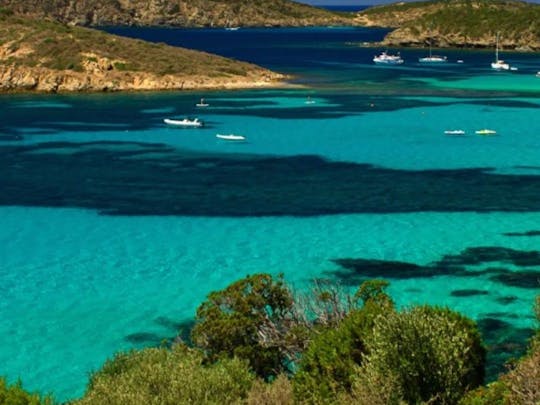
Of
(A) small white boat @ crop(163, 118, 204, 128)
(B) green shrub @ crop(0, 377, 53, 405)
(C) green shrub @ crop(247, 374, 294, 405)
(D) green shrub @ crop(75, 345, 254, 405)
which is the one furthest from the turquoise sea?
(C) green shrub @ crop(247, 374, 294, 405)

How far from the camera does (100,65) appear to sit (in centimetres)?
10275

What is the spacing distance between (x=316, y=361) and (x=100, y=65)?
89619 millimetres

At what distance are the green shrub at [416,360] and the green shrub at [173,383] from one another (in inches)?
114

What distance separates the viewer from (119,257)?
35.9 m

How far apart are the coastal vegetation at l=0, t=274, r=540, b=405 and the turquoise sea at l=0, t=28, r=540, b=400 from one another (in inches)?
223

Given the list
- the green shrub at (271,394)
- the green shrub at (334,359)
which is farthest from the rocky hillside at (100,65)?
the green shrub at (271,394)

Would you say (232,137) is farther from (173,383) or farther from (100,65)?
(173,383)

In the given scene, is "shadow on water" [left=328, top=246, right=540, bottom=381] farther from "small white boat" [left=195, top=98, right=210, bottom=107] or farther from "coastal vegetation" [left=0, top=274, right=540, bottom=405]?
"small white boat" [left=195, top=98, right=210, bottom=107]

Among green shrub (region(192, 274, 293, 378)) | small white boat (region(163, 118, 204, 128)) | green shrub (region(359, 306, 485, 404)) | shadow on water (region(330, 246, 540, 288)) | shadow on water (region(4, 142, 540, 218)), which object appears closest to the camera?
green shrub (region(359, 306, 485, 404))

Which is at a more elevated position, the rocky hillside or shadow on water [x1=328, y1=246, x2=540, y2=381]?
the rocky hillside

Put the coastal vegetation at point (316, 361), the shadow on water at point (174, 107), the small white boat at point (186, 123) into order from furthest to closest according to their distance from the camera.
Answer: the shadow on water at point (174, 107) → the small white boat at point (186, 123) → the coastal vegetation at point (316, 361)

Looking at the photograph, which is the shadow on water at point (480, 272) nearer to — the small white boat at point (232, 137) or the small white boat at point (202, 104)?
the small white boat at point (232, 137)

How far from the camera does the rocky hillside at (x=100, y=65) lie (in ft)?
330

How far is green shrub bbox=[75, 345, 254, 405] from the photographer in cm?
1627
